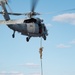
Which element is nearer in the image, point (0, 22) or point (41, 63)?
point (41, 63)

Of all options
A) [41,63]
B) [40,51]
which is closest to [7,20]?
[40,51]

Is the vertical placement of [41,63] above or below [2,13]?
below

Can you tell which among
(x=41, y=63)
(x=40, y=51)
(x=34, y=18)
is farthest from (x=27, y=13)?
(x=41, y=63)

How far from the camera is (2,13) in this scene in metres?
39.3

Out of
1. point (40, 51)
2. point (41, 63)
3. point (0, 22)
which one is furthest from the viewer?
point (0, 22)

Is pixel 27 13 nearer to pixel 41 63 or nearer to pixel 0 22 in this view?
pixel 0 22

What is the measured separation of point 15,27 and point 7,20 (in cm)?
229

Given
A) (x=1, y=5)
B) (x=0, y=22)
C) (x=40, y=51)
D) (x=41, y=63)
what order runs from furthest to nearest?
(x=1, y=5), (x=0, y=22), (x=40, y=51), (x=41, y=63)

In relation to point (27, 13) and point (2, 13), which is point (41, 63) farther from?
point (2, 13)

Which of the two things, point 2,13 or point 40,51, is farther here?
point 2,13

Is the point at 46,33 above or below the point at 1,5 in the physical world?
below

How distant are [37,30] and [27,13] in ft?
9.71

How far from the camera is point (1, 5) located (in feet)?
127

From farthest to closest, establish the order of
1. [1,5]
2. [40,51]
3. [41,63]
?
[1,5] → [40,51] → [41,63]
